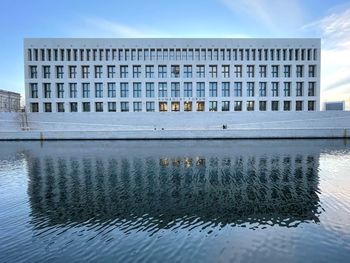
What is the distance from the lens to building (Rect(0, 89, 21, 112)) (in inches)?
4055

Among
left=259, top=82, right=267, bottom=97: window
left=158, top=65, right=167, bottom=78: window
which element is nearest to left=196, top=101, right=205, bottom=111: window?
left=158, top=65, right=167, bottom=78: window

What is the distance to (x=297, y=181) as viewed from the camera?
17.1 metres

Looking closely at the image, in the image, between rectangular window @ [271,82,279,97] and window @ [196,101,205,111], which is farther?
rectangular window @ [271,82,279,97]

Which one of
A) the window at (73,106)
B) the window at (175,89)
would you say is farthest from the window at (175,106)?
the window at (73,106)

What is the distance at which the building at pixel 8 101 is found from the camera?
338 feet

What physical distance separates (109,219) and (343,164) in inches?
857

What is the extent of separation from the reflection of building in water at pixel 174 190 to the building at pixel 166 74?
117 feet

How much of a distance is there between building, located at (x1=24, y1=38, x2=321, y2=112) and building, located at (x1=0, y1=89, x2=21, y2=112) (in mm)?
55515

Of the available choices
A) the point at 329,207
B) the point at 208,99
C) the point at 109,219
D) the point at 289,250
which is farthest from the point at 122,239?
the point at 208,99

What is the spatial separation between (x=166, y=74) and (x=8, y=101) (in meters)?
88.0

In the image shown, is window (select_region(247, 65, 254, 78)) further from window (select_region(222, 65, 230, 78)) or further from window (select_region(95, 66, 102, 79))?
window (select_region(95, 66, 102, 79))

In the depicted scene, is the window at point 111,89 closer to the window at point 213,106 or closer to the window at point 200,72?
the window at point 200,72

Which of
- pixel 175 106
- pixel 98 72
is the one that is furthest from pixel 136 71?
pixel 175 106

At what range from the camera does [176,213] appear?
11.6 m
